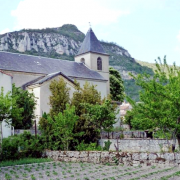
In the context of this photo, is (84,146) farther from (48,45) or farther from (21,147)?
(48,45)

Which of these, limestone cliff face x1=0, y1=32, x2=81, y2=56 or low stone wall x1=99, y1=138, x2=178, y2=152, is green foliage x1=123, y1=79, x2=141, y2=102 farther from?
low stone wall x1=99, y1=138, x2=178, y2=152

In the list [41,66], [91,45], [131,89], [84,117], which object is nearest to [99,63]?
[91,45]

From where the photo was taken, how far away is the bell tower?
135ft

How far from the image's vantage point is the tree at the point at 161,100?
11.8m

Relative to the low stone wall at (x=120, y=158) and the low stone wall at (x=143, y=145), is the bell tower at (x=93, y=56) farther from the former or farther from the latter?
the low stone wall at (x=120, y=158)

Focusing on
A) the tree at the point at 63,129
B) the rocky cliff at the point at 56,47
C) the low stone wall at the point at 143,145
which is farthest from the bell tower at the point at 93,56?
the rocky cliff at the point at 56,47

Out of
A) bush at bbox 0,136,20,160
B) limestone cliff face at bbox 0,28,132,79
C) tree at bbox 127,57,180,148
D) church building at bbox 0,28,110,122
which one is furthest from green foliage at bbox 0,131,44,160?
limestone cliff face at bbox 0,28,132,79

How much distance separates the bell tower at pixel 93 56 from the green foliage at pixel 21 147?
25.0m

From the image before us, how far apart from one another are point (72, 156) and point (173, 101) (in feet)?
20.5

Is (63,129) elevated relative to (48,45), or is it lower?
lower

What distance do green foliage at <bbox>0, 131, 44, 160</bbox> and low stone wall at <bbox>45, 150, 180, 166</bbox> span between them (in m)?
1.22

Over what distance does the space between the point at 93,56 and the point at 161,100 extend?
29.4 meters

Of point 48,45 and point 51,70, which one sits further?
point 48,45

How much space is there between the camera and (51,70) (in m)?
34.4
